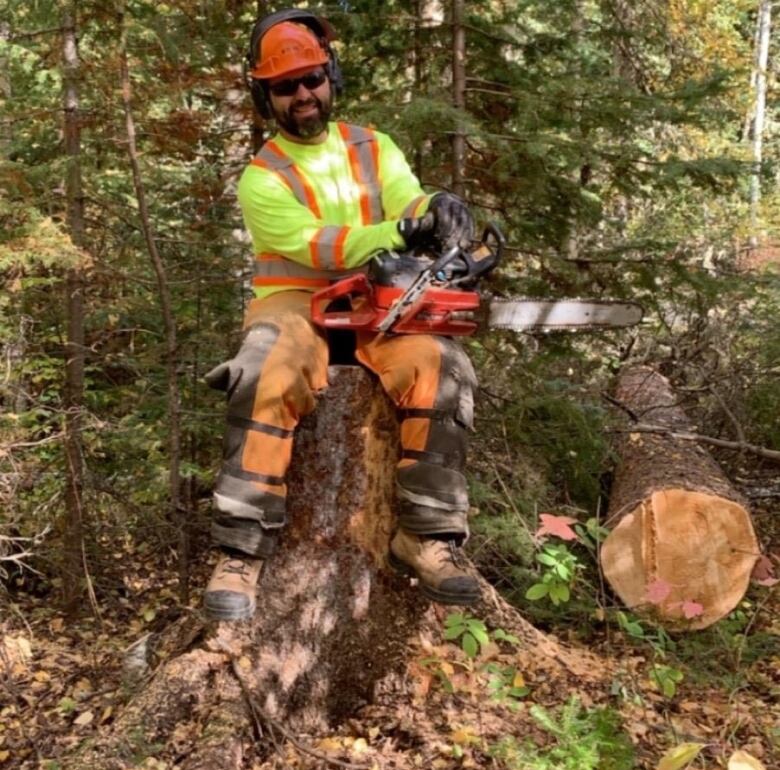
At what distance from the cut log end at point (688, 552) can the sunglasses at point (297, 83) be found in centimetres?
256

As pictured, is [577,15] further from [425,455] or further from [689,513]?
[425,455]

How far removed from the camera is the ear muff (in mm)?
3283

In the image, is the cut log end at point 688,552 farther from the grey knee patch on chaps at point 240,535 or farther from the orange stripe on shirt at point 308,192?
the orange stripe on shirt at point 308,192

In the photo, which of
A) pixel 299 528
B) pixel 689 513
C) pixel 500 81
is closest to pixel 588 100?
pixel 500 81

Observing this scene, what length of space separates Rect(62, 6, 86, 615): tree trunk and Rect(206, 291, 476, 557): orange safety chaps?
55.6 inches

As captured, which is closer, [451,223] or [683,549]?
[451,223]

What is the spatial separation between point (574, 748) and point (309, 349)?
65.2 inches

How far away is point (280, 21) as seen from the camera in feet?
10.7

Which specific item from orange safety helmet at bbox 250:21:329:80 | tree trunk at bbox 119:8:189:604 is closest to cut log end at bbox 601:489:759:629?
tree trunk at bbox 119:8:189:604

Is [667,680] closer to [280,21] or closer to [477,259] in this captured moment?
[477,259]

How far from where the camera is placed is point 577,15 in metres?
5.54

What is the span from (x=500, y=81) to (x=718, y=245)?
28.6 feet

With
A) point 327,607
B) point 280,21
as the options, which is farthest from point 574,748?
point 280,21

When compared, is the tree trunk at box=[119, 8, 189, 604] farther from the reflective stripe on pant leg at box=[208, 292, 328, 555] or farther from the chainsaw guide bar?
the chainsaw guide bar
